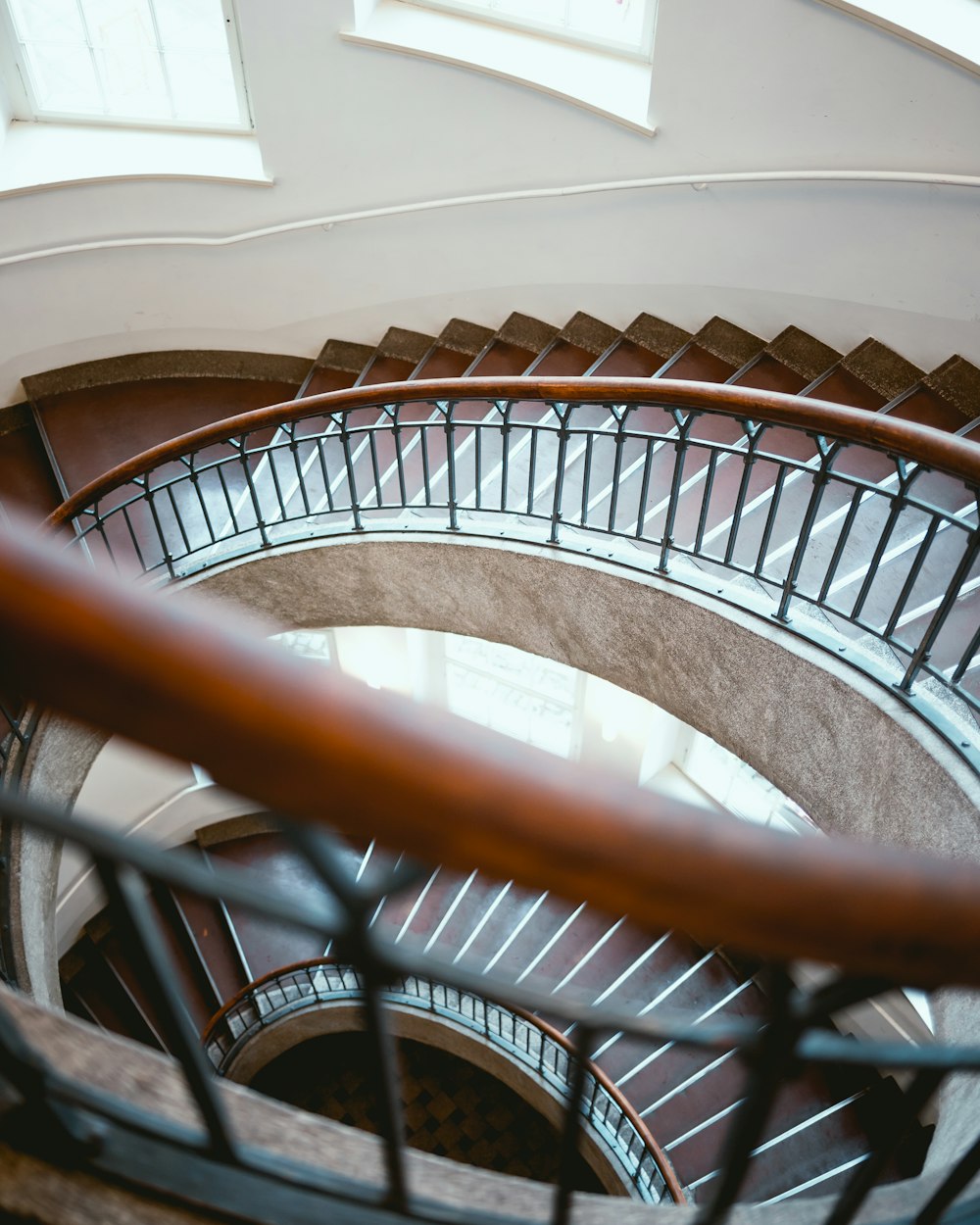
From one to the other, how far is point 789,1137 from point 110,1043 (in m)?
6.13

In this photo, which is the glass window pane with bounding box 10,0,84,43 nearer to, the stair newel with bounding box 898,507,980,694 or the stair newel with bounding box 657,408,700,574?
the stair newel with bounding box 657,408,700,574

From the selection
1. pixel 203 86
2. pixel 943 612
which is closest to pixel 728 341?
pixel 943 612

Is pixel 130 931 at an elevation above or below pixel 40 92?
below

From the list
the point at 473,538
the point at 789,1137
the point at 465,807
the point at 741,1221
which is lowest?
the point at 741,1221

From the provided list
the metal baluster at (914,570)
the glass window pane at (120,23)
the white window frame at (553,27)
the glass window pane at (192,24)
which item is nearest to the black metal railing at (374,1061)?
the metal baluster at (914,570)

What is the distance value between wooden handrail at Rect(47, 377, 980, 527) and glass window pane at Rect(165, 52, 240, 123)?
3.19 m

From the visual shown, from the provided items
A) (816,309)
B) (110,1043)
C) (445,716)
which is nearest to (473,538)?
(816,309)

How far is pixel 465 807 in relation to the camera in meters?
0.64

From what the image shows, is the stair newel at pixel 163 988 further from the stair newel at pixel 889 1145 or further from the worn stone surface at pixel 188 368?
the worn stone surface at pixel 188 368

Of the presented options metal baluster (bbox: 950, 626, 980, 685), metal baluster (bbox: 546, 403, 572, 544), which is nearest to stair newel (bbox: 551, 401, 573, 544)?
metal baluster (bbox: 546, 403, 572, 544)

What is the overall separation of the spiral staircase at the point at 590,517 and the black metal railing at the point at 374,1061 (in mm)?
1624

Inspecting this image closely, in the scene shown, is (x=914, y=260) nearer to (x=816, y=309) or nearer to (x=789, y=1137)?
(x=816, y=309)

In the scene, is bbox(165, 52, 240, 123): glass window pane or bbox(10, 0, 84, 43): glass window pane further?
bbox(165, 52, 240, 123): glass window pane

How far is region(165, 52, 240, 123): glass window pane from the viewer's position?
580 centimetres
